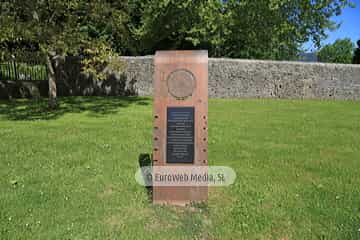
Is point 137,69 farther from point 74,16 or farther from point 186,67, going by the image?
point 186,67

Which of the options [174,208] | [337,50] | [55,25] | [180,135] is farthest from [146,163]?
[337,50]

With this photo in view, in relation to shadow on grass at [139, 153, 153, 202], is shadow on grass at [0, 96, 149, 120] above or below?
above

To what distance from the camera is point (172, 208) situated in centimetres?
343

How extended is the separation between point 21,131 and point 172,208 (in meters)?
5.35

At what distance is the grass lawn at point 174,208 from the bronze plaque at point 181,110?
1.94 ft

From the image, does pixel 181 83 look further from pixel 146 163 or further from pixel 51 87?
pixel 51 87

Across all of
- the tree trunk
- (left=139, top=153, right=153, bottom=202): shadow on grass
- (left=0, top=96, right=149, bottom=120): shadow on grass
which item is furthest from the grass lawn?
the tree trunk

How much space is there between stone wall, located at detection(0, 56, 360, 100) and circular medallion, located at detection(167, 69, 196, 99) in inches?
493

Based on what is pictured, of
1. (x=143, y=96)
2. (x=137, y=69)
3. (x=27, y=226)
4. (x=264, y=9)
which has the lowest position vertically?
(x=27, y=226)

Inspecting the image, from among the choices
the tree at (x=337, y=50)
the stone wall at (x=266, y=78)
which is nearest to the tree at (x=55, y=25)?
the stone wall at (x=266, y=78)

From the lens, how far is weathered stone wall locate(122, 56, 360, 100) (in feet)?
51.2

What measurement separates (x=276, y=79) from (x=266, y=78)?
0.51 metres

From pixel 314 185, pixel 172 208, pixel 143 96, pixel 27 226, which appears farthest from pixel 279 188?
pixel 143 96

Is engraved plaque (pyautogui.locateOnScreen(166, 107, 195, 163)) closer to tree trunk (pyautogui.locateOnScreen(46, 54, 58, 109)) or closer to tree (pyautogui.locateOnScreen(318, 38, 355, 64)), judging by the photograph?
tree trunk (pyautogui.locateOnScreen(46, 54, 58, 109))
